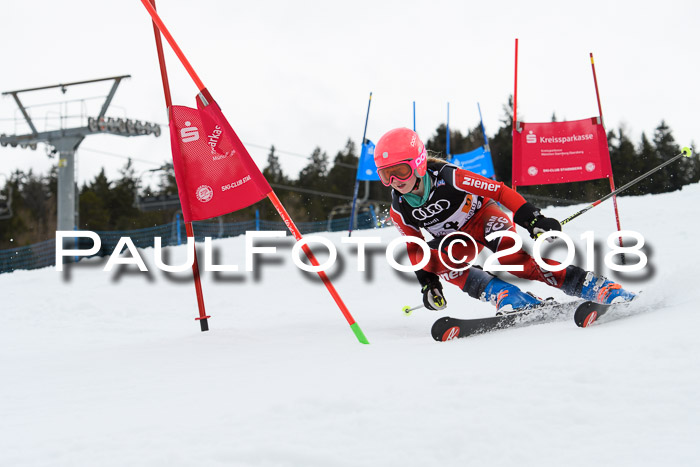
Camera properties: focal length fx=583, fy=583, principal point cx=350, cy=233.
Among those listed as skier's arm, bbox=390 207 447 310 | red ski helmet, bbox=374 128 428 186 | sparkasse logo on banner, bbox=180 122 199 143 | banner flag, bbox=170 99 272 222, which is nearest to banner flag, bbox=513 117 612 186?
skier's arm, bbox=390 207 447 310

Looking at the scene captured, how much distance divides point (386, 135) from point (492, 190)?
0.87m

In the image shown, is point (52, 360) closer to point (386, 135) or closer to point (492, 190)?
point (386, 135)

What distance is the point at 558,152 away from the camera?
830 cm

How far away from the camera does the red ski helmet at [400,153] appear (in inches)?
159

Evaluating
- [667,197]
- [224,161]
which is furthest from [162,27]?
[667,197]

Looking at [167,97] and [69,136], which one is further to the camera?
[69,136]

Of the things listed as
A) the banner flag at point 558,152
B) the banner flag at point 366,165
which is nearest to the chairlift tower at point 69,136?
the banner flag at point 366,165

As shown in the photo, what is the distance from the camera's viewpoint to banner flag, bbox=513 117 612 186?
8172 mm

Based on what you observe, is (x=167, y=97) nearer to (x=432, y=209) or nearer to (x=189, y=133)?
(x=189, y=133)

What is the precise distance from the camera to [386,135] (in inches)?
163

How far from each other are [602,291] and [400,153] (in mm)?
1650

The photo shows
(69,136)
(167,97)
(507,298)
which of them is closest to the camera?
(507,298)

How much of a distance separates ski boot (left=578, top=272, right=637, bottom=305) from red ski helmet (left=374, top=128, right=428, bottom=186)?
1.39m

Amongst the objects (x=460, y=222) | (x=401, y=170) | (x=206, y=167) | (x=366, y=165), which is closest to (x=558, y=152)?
(x=366, y=165)
